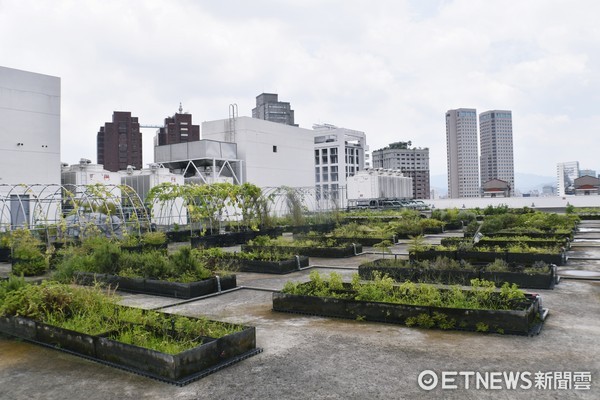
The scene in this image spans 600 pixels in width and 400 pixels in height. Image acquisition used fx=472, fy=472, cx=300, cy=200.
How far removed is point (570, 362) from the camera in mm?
6188

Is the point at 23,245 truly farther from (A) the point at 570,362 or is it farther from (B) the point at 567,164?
(B) the point at 567,164

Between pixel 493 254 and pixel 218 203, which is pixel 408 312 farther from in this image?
pixel 218 203

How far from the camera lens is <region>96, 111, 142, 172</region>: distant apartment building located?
157875mm

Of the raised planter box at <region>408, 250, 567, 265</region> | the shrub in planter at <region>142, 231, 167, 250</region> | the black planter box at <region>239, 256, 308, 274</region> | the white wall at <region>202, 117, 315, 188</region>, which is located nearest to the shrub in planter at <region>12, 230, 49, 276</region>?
the shrub in planter at <region>142, 231, 167, 250</region>

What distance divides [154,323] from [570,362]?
5897mm

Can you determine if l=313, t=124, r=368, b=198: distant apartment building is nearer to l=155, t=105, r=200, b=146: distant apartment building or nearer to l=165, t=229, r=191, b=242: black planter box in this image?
l=165, t=229, r=191, b=242: black planter box

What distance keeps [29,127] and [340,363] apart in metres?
32.9

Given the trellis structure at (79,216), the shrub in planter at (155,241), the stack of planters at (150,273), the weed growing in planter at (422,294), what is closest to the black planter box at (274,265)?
the stack of planters at (150,273)

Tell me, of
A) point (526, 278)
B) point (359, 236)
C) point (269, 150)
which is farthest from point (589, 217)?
point (526, 278)

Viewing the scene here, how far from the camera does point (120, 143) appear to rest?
520 ft

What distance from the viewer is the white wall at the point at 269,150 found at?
48.4m

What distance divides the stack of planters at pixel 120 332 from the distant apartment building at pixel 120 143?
158 m

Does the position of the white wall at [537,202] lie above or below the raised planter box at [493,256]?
above

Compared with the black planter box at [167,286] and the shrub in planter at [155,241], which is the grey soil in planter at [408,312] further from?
the shrub in planter at [155,241]
